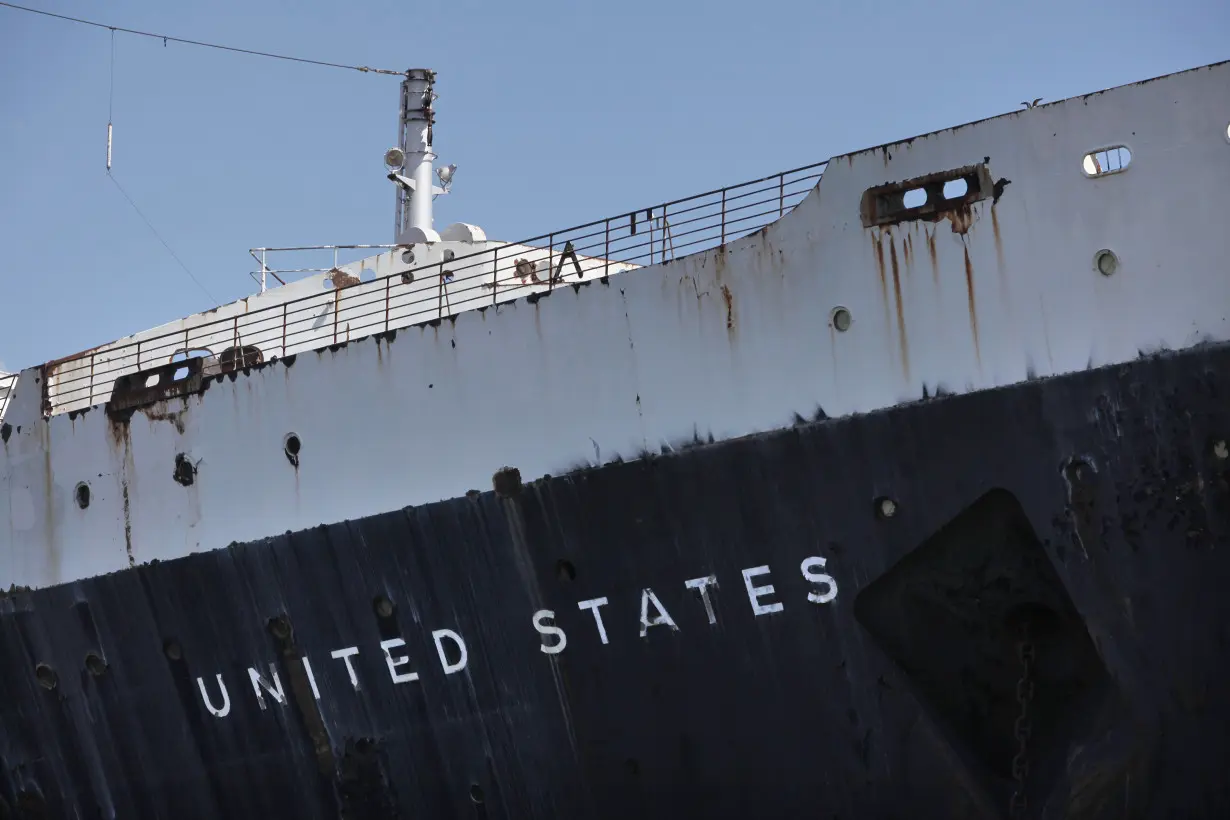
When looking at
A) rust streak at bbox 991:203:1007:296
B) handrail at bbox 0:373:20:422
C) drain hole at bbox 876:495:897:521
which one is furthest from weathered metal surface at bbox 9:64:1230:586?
handrail at bbox 0:373:20:422

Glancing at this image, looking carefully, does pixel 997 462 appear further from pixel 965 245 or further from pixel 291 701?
pixel 291 701

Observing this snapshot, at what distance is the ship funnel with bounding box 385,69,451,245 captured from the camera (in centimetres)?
1719

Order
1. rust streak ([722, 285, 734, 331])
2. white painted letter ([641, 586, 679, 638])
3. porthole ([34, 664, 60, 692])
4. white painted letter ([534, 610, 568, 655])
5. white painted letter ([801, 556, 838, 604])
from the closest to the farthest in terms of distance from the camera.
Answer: white painted letter ([801, 556, 838, 604])
white painted letter ([641, 586, 679, 638])
rust streak ([722, 285, 734, 331])
white painted letter ([534, 610, 568, 655])
porthole ([34, 664, 60, 692])

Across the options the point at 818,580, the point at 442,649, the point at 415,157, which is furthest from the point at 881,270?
the point at 415,157

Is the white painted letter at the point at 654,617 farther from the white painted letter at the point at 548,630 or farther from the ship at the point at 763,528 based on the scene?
the white painted letter at the point at 548,630

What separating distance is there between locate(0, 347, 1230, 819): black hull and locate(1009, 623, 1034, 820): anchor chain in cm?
7

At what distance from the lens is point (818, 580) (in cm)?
891

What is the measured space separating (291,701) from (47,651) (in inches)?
110

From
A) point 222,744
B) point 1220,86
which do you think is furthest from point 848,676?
point 222,744

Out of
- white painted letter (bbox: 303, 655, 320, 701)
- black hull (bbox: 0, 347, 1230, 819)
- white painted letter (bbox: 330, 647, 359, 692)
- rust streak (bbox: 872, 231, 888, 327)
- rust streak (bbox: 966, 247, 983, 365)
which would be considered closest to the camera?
black hull (bbox: 0, 347, 1230, 819)

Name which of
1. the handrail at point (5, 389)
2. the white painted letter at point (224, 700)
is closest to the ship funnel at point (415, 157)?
the handrail at point (5, 389)

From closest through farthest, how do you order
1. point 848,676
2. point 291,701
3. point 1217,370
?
1. point 1217,370
2. point 848,676
3. point 291,701

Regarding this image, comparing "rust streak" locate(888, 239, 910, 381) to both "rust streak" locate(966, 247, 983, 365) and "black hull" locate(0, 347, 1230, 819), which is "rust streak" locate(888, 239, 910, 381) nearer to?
"black hull" locate(0, 347, 1230, 819)

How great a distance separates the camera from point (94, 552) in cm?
1202
